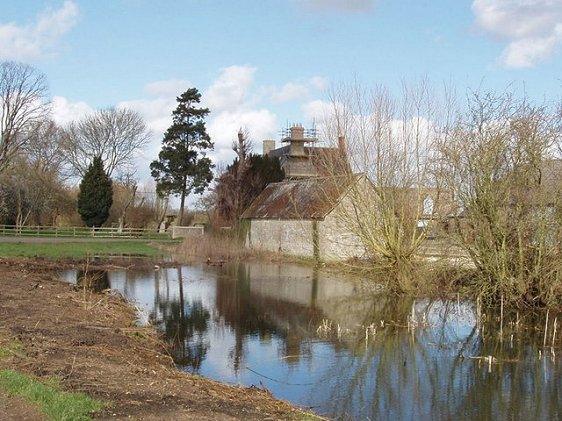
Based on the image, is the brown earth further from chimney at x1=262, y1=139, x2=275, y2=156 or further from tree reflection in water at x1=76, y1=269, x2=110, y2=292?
chimney at x1=262, y1=139, x2=275, y2=156

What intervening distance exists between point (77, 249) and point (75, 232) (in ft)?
43.7

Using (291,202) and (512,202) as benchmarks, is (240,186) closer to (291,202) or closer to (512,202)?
(291,202)

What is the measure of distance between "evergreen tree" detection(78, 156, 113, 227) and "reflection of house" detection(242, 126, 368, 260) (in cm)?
1582

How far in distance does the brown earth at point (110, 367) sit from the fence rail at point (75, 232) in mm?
34124

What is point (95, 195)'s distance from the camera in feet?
169

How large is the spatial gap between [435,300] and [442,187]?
12.3ft

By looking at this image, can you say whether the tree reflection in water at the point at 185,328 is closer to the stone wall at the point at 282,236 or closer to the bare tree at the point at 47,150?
the stone wall at the point at 282,236

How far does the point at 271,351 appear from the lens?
1321 centimetres

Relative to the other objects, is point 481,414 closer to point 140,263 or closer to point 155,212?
point 140,263

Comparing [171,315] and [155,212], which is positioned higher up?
[155,212]

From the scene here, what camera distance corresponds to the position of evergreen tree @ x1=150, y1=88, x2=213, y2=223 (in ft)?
177

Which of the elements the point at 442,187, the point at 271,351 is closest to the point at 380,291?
the point at 442,187

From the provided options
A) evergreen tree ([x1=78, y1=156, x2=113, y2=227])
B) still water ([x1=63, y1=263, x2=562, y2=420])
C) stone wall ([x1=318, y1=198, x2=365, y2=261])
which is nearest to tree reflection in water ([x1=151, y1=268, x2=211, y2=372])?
still water ([x1=63, y1=263, x2=562, y2=420])

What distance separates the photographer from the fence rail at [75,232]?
47.8 m
